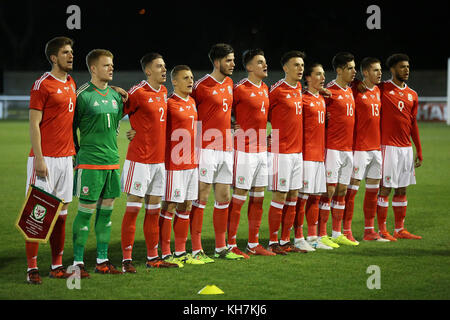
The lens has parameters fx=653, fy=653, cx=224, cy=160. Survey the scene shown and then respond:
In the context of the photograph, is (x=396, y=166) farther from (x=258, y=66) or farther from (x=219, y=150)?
(x=219, y=150)

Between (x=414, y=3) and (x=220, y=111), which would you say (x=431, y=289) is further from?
(x=414, y=3)

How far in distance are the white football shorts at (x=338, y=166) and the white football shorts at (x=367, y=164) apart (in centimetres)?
18

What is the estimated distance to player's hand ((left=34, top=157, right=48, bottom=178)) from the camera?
5527 millimetres

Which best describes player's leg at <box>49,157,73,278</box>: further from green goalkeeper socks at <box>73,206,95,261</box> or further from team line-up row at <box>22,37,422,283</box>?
green goalkeeper socks at <box>73,206,95,261</box>

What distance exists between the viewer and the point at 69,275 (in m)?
5.87

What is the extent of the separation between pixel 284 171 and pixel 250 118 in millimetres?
A: 703

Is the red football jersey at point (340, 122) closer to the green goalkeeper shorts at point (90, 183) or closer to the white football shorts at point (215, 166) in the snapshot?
the white football shorts at point (215, 166)

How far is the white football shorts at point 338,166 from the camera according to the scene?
7.55 metres

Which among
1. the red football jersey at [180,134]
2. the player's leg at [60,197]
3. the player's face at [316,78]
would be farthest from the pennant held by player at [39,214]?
the player's face at [316,78]

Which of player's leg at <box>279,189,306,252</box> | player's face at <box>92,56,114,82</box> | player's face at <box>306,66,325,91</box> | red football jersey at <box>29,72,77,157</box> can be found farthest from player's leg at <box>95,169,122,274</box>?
player's face at <box>306,66,325,91</box>

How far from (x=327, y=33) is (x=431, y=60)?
19.7 ft

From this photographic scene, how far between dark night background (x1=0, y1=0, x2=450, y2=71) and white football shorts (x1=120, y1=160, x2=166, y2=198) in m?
28.4

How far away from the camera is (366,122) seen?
7762mm

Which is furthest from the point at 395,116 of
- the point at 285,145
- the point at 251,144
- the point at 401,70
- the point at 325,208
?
the point at 251,144
